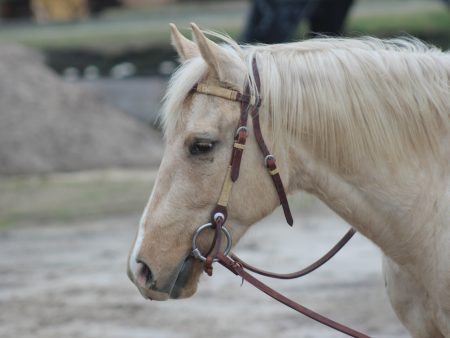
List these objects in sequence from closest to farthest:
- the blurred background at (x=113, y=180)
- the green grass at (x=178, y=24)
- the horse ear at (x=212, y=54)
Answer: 1. the horse ear at (x=212, y=54)
2. the blurred background at (x=113, y=180)
3. the green grass at (x=178, y=24)

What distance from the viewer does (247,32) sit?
717cm

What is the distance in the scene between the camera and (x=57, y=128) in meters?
11.5

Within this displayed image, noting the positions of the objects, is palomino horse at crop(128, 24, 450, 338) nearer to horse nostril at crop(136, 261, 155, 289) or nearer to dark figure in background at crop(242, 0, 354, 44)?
horse nostril at crop(136, 261, 155, 289)

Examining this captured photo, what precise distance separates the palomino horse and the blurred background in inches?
30.8

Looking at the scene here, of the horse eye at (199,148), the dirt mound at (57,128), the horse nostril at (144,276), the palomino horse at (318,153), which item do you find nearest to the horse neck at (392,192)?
the palomino horse at (318,153)

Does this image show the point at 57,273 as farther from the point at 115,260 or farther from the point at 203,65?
the point at 203,65

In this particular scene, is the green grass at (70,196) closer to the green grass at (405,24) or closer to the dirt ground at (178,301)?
the dirt ground at (178,301)

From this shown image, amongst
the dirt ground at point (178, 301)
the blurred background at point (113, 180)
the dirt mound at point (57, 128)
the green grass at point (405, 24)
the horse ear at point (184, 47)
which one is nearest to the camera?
the horse ear at point (184, 47)

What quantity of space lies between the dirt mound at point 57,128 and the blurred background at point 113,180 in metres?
0.02

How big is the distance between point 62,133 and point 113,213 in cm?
305

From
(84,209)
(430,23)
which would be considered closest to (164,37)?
(430,23)

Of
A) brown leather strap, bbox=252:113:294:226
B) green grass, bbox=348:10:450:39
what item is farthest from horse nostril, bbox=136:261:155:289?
green grass, bbox=348:10:450:39

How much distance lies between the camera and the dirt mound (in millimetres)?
10891

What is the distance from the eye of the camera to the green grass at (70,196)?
342 inches
